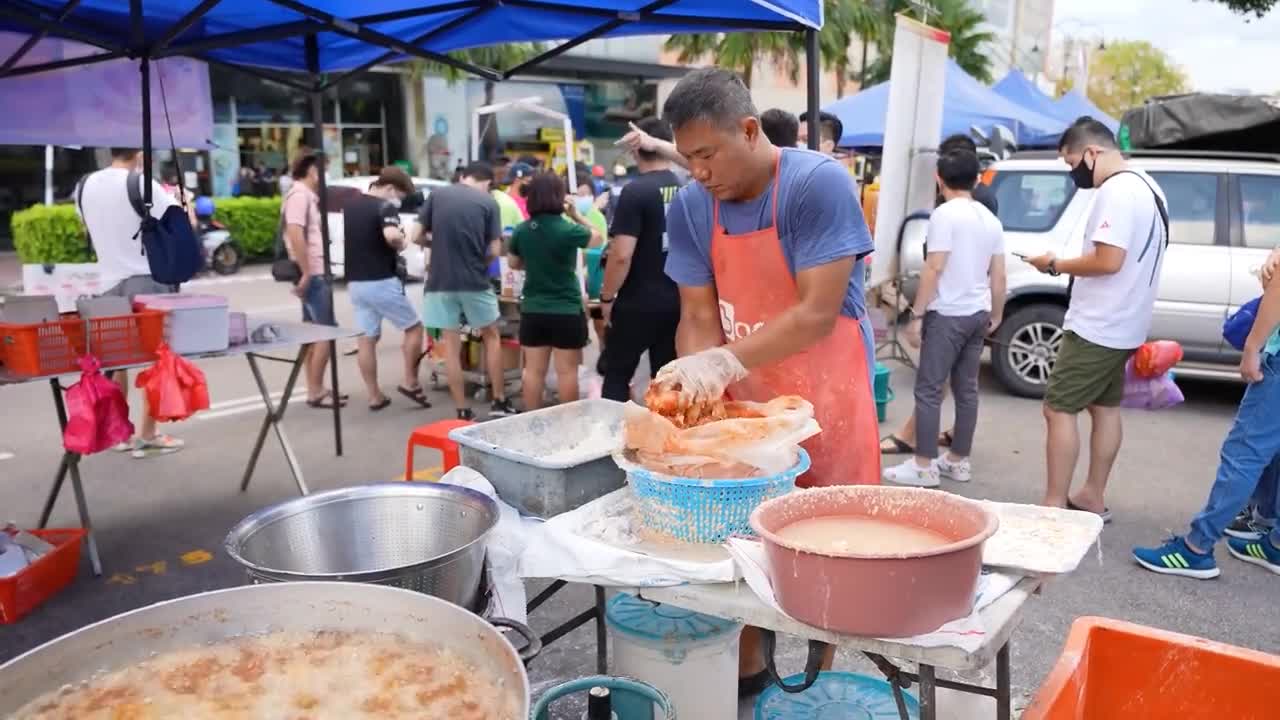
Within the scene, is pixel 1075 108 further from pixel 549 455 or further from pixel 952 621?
pixel 952 621

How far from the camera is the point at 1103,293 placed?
4414 millimetres

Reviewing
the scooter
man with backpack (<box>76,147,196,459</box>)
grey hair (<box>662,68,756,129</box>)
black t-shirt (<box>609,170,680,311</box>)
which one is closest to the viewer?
grey hair (<box>662,68,756,129</box>)

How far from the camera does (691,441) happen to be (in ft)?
6.64

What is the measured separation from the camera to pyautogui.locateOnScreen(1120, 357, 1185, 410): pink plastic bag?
A: 4836mm

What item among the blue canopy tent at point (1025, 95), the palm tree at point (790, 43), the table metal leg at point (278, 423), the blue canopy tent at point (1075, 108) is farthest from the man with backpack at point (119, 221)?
the palm tree at point (790, 43)

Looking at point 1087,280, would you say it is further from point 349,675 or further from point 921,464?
point 349,675

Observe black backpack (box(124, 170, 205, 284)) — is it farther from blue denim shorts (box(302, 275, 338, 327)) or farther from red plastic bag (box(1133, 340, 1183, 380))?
red plastic bag (box(1133, 340, 1183, 380))

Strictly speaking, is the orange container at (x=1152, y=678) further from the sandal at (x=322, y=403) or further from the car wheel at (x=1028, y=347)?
the sandal at (x=322, y=403)

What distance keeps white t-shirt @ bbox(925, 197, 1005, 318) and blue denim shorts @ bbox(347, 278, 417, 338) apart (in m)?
4.13

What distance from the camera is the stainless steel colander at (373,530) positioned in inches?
81.1

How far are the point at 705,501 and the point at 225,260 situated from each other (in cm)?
1607

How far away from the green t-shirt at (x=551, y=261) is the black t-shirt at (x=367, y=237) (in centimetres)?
136

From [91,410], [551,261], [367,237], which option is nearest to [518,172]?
[367,237]

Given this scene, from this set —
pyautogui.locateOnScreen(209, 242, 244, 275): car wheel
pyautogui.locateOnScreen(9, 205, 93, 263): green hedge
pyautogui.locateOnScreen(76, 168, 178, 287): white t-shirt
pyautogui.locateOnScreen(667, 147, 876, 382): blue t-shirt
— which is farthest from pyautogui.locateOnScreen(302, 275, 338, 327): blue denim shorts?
pyautogui.locateOnScreen(209, 242, 244, 275): car wheel
